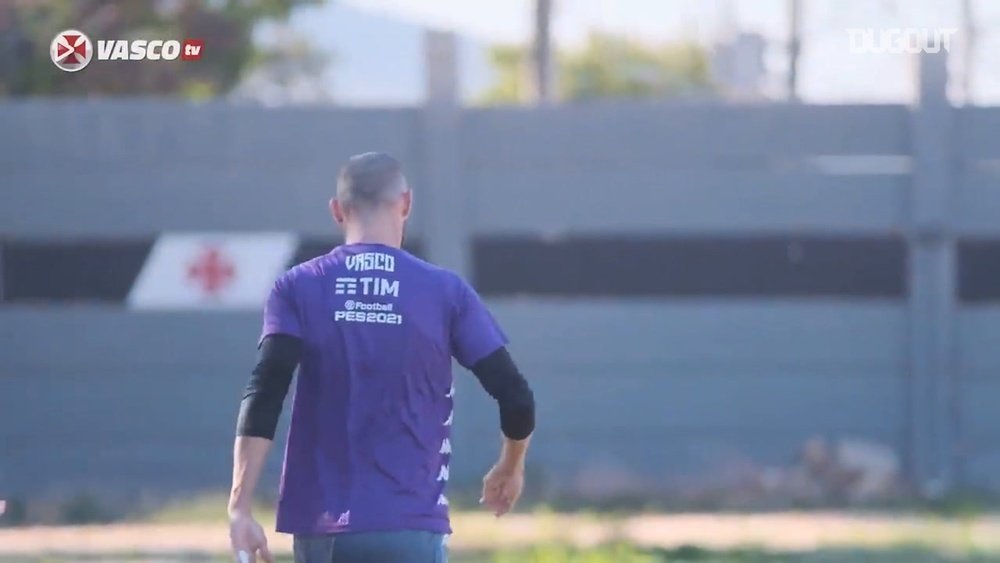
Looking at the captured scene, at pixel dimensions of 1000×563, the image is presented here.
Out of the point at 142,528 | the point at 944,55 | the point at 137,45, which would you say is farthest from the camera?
the point at 137,45

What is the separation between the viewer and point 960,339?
578 inches

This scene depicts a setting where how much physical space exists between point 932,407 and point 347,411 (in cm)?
1066

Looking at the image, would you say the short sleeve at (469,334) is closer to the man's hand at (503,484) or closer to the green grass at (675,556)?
the man's hand at (503,484)

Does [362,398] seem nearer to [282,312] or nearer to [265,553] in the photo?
[282,312]

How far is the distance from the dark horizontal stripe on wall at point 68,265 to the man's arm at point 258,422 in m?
10.2

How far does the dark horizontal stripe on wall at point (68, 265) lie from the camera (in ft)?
48.4

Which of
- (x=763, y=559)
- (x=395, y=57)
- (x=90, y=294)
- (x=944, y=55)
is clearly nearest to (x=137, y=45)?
(x=90, y=294)

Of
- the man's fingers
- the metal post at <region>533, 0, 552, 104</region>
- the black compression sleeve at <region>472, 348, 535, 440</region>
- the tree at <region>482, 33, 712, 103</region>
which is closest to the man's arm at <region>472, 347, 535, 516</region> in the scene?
the black compression sleeve at <region>472, 348, 535, 440</region>

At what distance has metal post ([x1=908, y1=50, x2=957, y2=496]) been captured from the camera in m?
14.5

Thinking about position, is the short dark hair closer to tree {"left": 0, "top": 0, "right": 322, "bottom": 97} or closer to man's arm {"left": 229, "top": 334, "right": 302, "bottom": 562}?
man's arm {"left": 229, "top": 334, "right": 302, "bottom": 562}

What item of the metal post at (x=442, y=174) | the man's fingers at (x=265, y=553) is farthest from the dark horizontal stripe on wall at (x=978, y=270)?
the man's fingers at (x=265, y=553)

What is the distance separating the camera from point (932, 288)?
48.1 feet

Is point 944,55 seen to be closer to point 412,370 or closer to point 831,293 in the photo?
point 831,293

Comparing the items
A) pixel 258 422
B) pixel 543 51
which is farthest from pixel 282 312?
pixel 543 51
